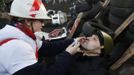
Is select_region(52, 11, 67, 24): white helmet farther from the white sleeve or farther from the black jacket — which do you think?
the white sleeve

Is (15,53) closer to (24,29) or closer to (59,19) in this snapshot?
(24,29)

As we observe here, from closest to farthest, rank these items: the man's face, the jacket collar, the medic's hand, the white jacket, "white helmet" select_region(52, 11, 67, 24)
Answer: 1. the white jacket
2. the jacket collar
3. the medic's hand
4. the man's face
5. "white helmet" select_region(52, 11, 67, 24)

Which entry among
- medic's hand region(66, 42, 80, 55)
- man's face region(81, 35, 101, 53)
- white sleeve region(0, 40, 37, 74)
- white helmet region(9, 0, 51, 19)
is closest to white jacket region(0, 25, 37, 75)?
white sleeve region(0, 40, 37, 74)

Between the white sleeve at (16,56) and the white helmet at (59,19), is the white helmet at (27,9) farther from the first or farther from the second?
the white helmet at (59,19)

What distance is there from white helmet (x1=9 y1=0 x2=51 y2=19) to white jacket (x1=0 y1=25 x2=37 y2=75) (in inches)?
5.0

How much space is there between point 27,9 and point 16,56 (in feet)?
1.18

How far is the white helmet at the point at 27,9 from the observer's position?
233 cm

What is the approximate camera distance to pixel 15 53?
85.7 inches

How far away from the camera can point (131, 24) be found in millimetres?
2947

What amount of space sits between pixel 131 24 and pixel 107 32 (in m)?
0.22

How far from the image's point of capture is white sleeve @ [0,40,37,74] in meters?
2.18

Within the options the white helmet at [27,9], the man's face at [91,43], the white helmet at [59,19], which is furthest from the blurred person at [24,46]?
the white helmet at [59,19]

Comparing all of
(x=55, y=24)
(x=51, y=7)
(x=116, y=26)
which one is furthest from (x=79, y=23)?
(x=51, y=7)

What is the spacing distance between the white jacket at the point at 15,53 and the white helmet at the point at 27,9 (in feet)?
0.42
